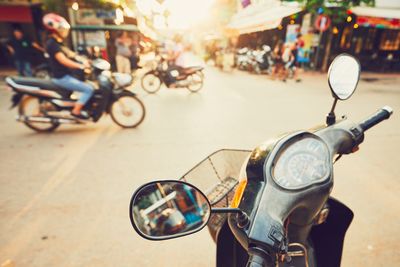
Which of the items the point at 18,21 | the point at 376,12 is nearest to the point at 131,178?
the point at 18,21

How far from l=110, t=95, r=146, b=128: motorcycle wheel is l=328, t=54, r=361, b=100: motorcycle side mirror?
4050mm

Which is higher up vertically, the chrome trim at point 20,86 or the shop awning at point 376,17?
the shop awning at point 376,17

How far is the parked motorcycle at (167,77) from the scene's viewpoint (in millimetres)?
8430

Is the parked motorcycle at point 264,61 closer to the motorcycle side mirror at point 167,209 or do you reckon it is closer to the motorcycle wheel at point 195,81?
the motorcycle wheel at point 195,81

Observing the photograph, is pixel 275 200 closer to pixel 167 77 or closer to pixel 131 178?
pixel 131 178

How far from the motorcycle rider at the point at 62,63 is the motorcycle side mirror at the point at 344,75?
13.5 ft

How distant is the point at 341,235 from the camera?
4.41ft

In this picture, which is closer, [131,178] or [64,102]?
[131,178]

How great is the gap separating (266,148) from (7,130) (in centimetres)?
531

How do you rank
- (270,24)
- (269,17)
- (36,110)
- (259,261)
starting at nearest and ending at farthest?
(259,261), (36,110), (270,24), (269,17)

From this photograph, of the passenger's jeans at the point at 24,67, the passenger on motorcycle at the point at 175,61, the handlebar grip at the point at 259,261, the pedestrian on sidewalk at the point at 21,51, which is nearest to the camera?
the handlebar grip at the point at 259,261

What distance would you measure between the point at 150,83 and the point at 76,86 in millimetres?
4051

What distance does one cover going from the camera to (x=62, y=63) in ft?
14.4

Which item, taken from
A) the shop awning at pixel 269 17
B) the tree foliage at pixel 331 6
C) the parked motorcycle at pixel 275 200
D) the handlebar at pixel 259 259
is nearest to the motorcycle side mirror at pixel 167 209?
the parked motorcycle at pixel 275 200
